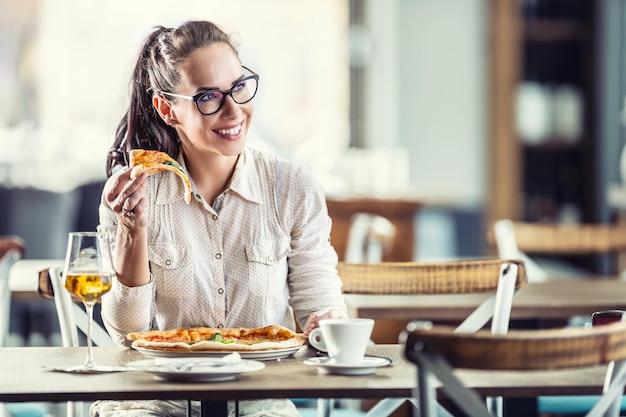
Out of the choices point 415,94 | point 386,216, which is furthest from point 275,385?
point 415,94

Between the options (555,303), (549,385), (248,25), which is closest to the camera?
(549,385)

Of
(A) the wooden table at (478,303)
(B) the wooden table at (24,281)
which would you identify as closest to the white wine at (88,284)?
(B) the wooden table at (24,281)

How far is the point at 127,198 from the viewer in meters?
2.07

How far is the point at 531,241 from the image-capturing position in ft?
12.4

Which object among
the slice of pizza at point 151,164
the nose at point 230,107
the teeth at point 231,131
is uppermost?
the nose at point 230,107

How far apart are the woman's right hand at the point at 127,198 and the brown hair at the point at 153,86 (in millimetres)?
325

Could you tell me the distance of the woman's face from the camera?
7.34 feet

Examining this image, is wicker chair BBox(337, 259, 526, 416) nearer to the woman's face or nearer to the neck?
the neck

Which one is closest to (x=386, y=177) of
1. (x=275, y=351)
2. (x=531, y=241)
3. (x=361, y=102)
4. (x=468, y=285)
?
(x=531, y=241)

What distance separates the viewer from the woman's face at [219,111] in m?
2.24

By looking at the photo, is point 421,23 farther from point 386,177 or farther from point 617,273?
point 617,273

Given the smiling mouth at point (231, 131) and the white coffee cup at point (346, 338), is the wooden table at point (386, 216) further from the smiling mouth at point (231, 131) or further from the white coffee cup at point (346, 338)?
the white coffee cup at point (346, 338)

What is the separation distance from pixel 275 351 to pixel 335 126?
5726 millimetres

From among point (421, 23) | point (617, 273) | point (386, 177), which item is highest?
point (421, 23)
